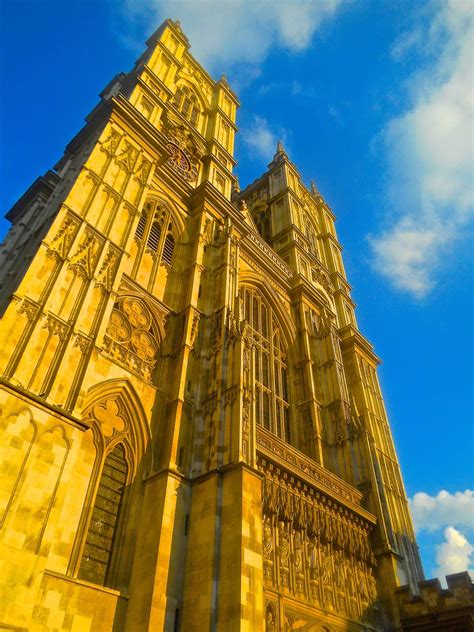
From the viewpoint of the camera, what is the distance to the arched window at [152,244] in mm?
17797

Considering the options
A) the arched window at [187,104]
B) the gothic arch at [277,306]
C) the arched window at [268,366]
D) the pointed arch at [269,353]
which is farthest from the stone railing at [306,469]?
the arched window at [187,104]

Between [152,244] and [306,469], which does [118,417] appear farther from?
[152,244]

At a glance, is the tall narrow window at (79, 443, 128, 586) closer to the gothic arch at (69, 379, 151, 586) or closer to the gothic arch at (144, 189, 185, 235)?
the gothic arch at (69, 379, 151, 586)

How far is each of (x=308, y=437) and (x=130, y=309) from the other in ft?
31.5

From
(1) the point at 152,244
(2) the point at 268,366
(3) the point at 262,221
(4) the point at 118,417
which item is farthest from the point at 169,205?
(3) the point at 262,221

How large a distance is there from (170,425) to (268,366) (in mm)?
8667

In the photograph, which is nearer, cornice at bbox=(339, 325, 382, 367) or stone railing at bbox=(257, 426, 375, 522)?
stone railing at bbox=(257, 426, 375, 522)

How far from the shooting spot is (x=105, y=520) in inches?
462

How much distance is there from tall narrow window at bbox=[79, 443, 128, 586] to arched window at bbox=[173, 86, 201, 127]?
21.8 meters

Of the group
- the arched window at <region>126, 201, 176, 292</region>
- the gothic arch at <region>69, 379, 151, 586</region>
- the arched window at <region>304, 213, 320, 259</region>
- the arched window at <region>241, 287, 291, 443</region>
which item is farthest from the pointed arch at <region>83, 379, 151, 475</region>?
the arched window at <region>304, 213, 320, 259</region>

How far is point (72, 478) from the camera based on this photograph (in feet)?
36.7

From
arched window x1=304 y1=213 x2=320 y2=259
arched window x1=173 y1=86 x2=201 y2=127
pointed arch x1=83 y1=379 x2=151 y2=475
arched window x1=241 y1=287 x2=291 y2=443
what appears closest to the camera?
pointed arch x1=83 y1=379 x2=151 y2=475

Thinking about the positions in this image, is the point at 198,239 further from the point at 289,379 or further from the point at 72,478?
the point at 72,478

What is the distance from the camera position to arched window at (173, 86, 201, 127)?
1130 inches
